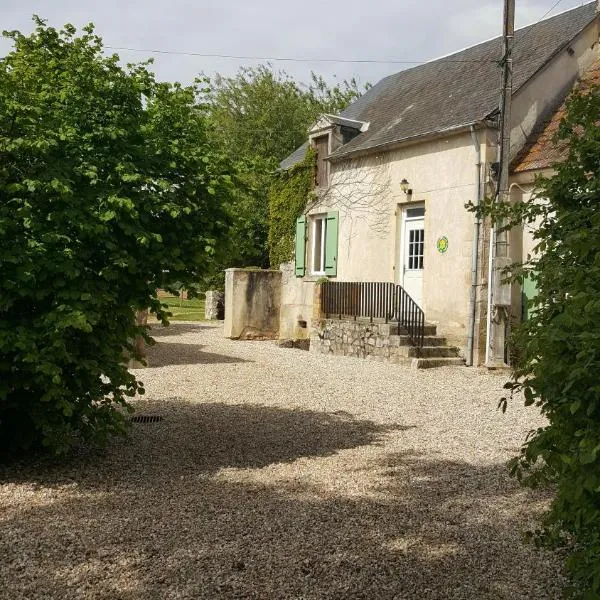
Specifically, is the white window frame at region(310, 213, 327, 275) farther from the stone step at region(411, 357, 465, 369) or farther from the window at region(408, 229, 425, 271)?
the stone step at region(411, 357, 465, 369)

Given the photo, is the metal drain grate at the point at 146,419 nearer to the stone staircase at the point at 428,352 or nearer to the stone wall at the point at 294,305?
the stone staircase at the point at 428,352

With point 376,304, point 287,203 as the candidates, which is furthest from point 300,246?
point 376,304

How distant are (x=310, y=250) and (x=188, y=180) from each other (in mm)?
12843

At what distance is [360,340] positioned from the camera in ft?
47.1

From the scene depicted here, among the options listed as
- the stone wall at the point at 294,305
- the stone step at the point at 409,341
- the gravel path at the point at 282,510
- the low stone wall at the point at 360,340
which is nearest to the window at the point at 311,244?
the stone wall at the point at 294,305

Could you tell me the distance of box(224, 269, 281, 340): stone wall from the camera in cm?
1791

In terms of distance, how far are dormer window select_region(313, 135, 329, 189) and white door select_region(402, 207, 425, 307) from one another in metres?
3.29

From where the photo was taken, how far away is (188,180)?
5664mm

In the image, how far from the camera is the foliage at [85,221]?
486 centimetres

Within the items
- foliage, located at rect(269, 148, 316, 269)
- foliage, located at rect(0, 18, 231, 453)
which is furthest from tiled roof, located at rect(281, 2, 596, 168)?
foliage, located at rect(0, 18, 231, 453)

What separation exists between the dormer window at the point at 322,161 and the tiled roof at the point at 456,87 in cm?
69

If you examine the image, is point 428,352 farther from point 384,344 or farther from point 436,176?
point 436,176

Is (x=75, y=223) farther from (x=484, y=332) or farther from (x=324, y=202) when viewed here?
(x=324, y=202)

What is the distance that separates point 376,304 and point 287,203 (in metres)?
5.79
